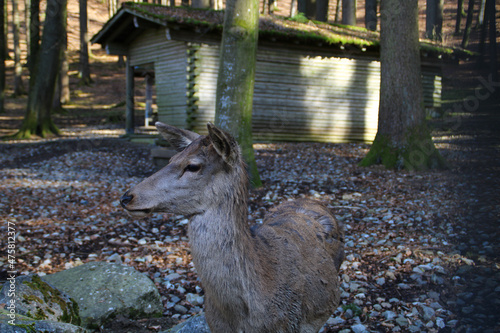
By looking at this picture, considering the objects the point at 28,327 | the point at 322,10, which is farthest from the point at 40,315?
the point at 322,10

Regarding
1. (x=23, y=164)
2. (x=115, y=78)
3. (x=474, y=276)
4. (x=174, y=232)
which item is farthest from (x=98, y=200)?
(x=115, y=78)

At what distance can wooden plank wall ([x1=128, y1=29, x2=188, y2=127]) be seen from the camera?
18188 millimetres

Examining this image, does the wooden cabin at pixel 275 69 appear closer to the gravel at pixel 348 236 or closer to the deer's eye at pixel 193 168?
the gravel at pixel 348 236

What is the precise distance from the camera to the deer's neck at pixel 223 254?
3.22 metres

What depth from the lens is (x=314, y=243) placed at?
4.19 meters

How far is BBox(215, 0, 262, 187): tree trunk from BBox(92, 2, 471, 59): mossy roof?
7086mm

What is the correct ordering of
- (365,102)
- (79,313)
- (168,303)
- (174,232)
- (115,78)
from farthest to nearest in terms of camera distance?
(115,78), (365,102), (174,232), (168,303), (79,313)

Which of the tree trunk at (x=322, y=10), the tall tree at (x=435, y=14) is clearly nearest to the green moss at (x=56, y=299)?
the tall tree at (x=435, y=14)

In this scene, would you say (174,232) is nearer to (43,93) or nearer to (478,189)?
(478,189)

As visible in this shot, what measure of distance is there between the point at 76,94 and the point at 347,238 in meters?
33.2

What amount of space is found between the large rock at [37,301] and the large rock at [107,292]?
339 millimetres

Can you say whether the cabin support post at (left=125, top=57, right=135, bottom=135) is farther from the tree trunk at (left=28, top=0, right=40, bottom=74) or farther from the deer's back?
the deer's back

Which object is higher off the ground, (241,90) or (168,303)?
(241,90)

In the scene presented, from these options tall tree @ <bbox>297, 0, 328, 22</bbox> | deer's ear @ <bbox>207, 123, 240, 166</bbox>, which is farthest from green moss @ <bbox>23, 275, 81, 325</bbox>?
Result: tall tree @ <bbox>297, 0, 328, 22</bbox>
